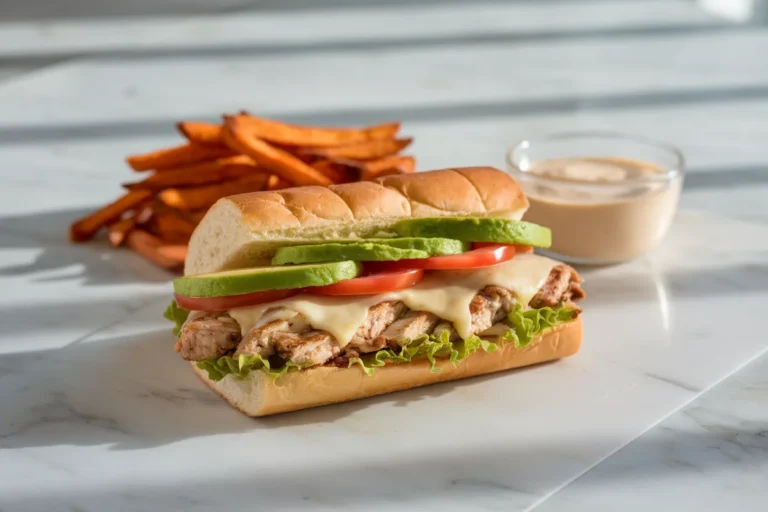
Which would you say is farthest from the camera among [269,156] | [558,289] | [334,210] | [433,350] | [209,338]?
[269,156]

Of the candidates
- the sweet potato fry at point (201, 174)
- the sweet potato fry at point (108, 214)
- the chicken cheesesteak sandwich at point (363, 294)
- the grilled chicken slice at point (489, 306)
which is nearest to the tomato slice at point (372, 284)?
the chicken cheesesteak sandwich at point (363, 294)

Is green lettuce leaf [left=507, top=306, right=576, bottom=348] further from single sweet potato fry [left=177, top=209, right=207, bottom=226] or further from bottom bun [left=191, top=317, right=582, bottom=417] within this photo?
single sweet potato fry [left=177, top=209, right=207, bottom=226]

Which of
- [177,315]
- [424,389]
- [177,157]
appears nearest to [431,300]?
[424,389]

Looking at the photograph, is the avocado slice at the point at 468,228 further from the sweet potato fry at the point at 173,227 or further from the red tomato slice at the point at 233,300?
the sweet potato fry at the point at 173,227

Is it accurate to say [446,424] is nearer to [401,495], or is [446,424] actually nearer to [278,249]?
[401,495]

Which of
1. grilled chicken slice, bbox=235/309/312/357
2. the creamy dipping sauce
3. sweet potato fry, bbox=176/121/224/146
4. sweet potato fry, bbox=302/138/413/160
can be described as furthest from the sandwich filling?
sweet potato fry, bbox=302/138/413/160

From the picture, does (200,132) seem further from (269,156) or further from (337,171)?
(337,171)
